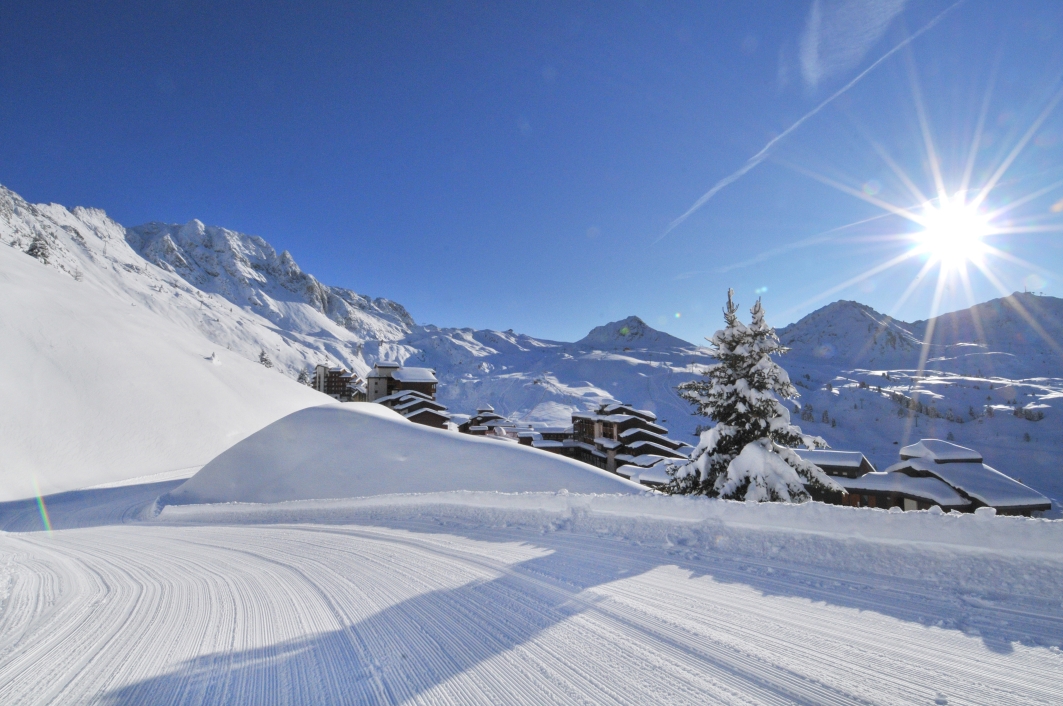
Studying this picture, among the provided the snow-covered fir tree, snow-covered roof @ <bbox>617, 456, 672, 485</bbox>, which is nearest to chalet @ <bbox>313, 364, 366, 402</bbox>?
snow-covered roof @ <bbox>617, 456, 672, 485</bbox>

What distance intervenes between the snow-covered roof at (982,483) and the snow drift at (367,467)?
2733 cm

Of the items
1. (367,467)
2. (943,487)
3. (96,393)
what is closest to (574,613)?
(367,467)

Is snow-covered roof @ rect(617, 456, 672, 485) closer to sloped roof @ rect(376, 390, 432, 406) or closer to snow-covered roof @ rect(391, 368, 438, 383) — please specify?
sloped roof @ rect(376, 390, 432, 406)

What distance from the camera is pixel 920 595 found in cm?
436

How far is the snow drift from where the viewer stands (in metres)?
15.5

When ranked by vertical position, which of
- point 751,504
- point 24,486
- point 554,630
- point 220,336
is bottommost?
point 24,486

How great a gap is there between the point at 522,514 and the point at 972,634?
6.46 meters

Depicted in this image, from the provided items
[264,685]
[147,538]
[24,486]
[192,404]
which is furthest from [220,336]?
[264,685]

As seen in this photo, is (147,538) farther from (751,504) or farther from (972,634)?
(972,634)

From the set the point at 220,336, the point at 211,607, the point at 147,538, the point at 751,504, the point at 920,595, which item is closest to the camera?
the point at 920,595

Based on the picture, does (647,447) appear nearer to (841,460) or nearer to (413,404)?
(841,460)

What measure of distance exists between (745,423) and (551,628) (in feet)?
37.5

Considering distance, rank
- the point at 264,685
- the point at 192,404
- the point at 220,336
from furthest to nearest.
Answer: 1. the point at 220,336
2. the point at 192,404
3. the point at 264,685

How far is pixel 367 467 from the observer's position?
54.4ft
